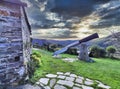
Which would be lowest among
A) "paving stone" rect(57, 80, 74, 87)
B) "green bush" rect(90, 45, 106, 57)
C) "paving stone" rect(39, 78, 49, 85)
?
"paving stone" rect(57, 80, 74, 87)

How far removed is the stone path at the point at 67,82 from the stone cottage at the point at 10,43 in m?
1.03

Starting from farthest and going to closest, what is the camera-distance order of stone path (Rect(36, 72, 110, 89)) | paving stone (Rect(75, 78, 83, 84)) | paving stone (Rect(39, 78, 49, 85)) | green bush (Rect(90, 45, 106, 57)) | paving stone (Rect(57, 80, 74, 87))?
1. green bush (Rect(90, 45, 106, 57))
2. paving stone (Rect(75, 78, 83, 84))
3. paving stone (Rect(57, 80, 74, 87))
4. paving stone (Rect(39, 78, 49, 85))
5. stone path (Rect(36, 72, 110, 89))

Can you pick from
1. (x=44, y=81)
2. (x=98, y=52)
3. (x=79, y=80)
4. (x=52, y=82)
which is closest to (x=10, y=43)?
(x=44, y=81)

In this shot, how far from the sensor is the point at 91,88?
6.20 meters

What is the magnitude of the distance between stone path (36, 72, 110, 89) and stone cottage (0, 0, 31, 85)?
103 centimetres

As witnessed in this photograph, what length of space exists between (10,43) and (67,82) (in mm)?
2585

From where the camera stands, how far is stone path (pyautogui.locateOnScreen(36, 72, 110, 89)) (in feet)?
19.9

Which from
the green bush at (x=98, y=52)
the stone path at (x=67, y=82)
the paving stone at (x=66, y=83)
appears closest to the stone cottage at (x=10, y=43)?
the stone path at (x=67, y=82)

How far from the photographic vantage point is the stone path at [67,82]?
6.07 m

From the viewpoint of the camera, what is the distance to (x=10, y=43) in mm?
5207

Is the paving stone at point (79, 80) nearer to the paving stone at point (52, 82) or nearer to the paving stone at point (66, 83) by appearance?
the paving stone at point (66, 83)

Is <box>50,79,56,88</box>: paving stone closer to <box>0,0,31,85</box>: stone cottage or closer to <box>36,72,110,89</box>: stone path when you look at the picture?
<box>36,72,110,89</box>: stone path

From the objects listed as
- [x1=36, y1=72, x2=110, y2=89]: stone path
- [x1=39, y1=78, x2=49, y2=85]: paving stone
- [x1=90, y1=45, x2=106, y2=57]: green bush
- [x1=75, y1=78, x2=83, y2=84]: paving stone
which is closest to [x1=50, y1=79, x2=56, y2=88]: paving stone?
[x1=36, y1=72, x2=110, y2=89]: stone path

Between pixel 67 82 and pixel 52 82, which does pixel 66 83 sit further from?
pixel 52 82
